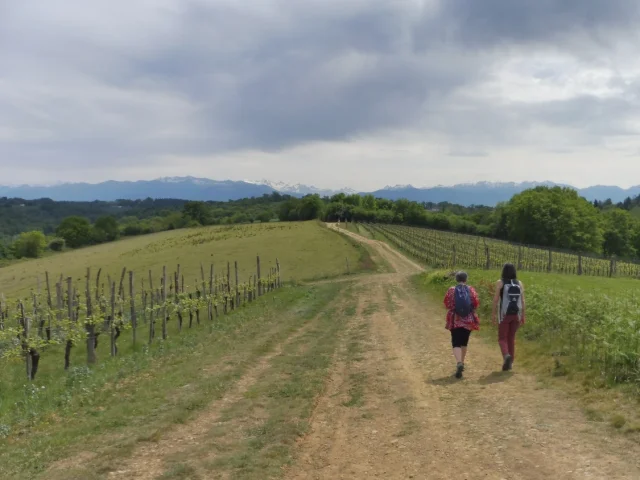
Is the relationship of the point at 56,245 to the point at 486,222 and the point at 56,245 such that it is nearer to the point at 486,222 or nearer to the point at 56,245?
the point at 56,245

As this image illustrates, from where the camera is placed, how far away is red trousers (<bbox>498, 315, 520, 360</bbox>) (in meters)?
9.57

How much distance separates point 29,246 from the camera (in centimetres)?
11738

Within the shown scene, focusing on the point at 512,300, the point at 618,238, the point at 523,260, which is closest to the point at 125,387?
the point at 512,300

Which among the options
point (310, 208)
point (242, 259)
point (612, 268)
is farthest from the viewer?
point (310, 208)

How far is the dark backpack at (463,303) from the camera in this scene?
31.5 ft

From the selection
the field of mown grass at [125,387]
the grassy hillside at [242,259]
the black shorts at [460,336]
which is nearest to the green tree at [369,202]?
the grassy hillside at [242,259]

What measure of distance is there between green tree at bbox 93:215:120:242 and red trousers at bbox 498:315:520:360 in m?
138

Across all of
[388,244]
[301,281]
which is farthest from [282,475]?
[388,244]

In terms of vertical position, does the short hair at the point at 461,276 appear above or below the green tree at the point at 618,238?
above

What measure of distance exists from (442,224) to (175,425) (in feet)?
441

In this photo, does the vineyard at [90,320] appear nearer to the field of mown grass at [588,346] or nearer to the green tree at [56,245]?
the field of mown grass at [588,346]

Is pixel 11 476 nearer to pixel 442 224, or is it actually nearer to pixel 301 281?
pixel 301 281

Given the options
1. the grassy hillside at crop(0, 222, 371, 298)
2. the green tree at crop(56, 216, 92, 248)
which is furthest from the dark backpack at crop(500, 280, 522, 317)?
the green tree at crop(56, 216, 92, 248)

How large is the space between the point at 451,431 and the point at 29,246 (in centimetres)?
13405
